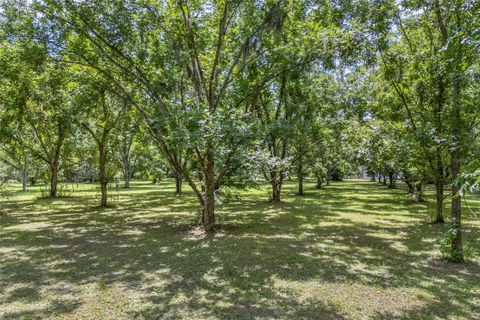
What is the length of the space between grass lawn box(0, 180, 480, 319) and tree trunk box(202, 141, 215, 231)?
51 cm

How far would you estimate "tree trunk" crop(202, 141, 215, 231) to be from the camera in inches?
342

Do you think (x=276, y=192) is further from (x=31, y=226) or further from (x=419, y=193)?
(x=31, y=226)

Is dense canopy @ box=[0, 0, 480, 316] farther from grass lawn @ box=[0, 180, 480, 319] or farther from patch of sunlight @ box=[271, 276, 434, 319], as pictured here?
patch of sunlight @ box=[271, 276, 434, 319]

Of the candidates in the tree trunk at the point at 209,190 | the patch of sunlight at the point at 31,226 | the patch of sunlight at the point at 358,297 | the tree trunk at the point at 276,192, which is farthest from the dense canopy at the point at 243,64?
the tree trunk at the point at 276,192

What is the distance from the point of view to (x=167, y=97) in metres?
10.7

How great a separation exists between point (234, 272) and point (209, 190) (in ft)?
10.9

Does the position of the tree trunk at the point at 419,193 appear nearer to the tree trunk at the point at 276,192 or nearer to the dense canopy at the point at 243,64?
the dense canopy at the point at 243,64

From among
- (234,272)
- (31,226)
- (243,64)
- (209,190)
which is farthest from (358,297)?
(31,226)

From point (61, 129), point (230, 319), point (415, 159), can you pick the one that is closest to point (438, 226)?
point (415, 159)

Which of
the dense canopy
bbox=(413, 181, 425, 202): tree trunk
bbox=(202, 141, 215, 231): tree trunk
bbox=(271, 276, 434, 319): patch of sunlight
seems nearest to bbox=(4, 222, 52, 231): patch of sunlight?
the dense canopy

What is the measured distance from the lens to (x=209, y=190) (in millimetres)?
8727

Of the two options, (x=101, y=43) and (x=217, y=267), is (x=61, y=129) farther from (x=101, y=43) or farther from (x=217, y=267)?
(x=217, y=267)

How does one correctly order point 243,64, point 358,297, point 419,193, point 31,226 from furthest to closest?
point 419,193
point 31,226
point 243,64
point 358,297

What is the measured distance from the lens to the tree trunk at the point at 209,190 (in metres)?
8.70
